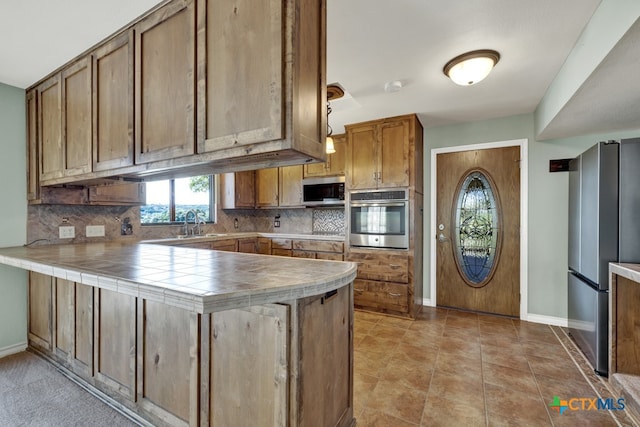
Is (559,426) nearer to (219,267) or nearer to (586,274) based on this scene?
(586,274)

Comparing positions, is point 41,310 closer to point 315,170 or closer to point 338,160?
point 315,170

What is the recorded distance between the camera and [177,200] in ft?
12.7

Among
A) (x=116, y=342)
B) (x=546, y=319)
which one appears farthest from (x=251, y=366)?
(x=546, y=319)

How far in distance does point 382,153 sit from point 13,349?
4.05m

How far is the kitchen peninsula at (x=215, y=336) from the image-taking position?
3.71ft

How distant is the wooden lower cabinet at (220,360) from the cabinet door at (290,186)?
289 centimetres

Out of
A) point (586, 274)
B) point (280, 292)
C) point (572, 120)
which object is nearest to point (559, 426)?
point (586, 274)

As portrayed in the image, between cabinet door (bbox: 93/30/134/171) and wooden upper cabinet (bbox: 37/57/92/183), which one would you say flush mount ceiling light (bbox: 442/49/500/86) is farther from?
wooden upper cabinet (bbox: 37/57/92/183)

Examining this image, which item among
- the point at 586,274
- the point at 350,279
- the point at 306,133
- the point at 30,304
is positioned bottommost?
the point at 30,304

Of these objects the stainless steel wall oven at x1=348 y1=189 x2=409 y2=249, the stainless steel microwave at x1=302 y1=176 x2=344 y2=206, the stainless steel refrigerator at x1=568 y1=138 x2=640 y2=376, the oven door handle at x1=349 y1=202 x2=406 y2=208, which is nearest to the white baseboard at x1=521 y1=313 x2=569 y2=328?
the stainless steel refrigerator at x1=568 y1=138 x2=640 y2=376

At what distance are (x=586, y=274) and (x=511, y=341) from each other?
90 centimetres

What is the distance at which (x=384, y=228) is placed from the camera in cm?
344

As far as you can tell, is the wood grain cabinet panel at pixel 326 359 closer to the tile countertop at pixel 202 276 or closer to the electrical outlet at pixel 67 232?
the tile countertop at pixel 202 276

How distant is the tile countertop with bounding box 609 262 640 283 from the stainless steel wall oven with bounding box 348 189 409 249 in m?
1.68
